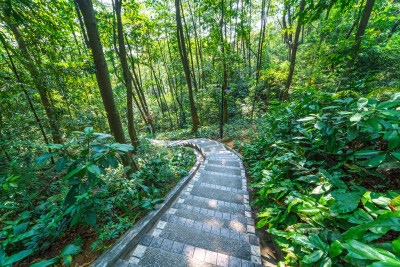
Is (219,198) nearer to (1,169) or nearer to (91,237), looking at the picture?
(91,237)

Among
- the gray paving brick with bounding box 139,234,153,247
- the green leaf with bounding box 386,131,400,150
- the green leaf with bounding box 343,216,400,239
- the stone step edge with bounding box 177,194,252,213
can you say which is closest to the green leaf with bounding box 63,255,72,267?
the gray paving brick with bounding box 139,234,153,247

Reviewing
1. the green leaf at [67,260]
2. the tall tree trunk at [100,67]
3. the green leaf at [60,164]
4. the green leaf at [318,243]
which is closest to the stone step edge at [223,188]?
the tall tree trunk at [100,67]

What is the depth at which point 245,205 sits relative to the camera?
8.64 feet

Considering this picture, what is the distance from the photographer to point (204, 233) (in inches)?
78.0

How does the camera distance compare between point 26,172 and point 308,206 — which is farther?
point 26,172

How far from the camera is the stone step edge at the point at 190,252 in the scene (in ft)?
5.18

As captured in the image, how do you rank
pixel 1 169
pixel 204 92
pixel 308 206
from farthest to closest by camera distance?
pixel 204 92, pixel 1 169, pixel 308 206

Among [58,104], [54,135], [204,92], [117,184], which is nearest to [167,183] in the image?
[117,184]

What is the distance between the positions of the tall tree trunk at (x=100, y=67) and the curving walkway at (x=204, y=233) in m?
1.73

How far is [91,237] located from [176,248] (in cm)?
118

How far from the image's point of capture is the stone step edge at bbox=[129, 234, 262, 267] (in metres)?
1.58

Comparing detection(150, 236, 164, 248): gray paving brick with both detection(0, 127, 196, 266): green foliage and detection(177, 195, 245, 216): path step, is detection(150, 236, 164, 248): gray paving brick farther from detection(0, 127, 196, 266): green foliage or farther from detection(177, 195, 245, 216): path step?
detection(177, 195, 245, 216): path step

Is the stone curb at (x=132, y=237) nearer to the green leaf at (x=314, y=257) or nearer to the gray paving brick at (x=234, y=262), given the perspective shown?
the gray paving brick at (x=234, y=262)

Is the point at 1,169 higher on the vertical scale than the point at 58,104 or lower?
lower
